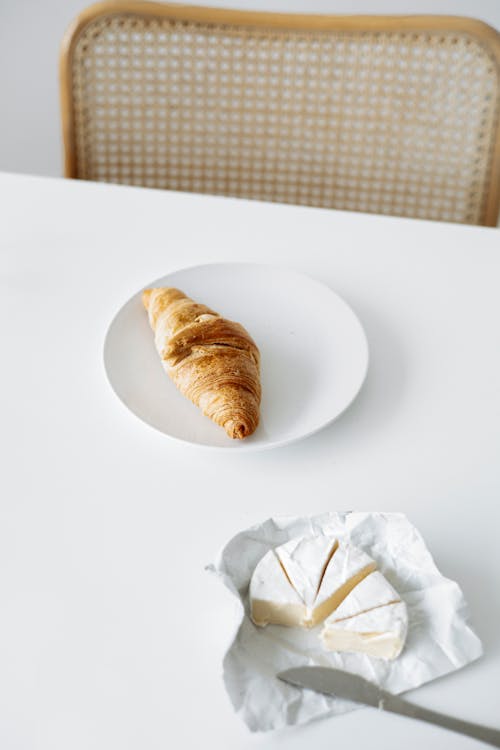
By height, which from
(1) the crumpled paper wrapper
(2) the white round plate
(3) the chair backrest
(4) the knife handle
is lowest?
(4) the knife handle

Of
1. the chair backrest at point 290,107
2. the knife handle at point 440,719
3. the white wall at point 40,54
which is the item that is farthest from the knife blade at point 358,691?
the white wall at point 40,54

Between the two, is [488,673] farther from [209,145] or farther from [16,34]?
[16,34]

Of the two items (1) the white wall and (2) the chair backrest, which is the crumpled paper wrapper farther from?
(1) the white wall

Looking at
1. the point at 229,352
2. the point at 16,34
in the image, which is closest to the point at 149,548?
the point at 229,352

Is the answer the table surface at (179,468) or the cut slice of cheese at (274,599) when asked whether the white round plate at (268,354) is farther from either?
the cut slice of cheese at (274,599)

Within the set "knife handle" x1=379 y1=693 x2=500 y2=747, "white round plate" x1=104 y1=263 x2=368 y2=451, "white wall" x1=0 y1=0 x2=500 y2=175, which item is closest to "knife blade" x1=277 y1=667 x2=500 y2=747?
"knife handle" x1=379 y1=693 x2=500 y2=747

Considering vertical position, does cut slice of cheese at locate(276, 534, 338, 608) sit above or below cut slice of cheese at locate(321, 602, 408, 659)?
above

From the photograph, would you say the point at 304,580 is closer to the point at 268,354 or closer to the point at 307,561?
the point at 307,561

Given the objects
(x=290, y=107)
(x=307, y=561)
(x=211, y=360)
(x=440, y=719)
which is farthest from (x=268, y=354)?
(x=290, y=107)
